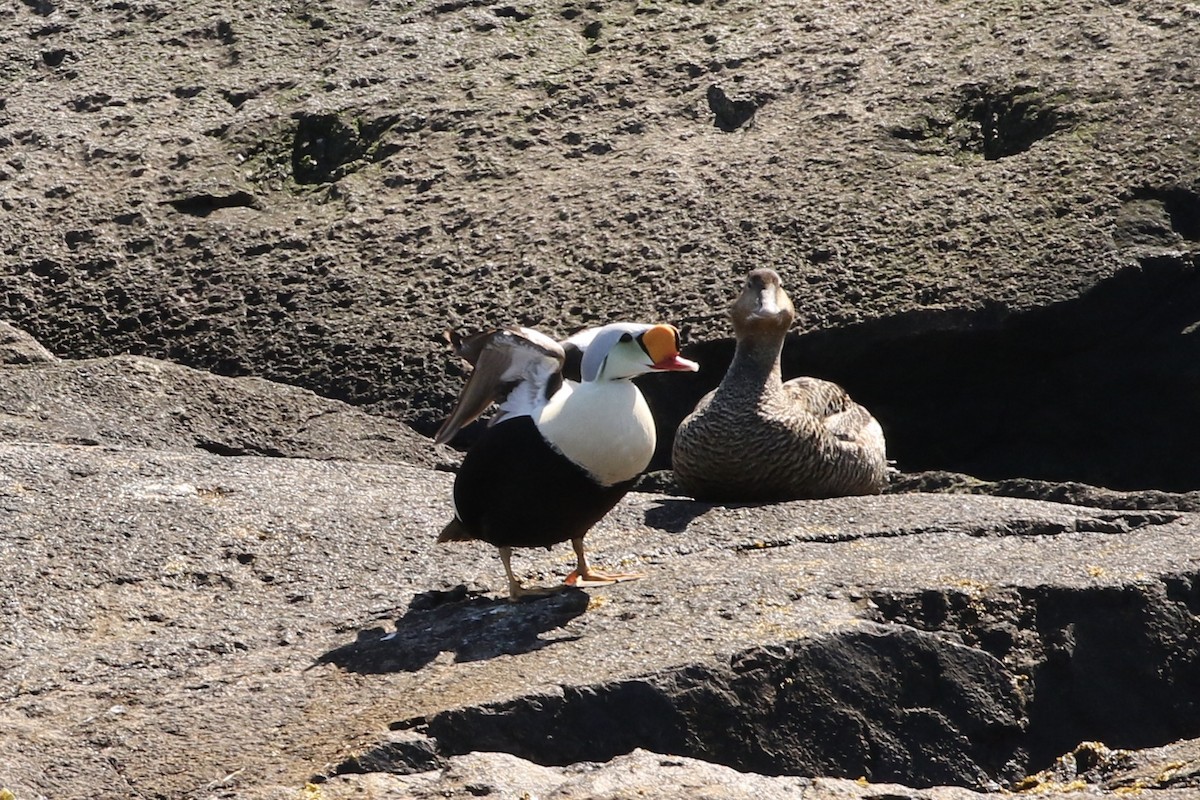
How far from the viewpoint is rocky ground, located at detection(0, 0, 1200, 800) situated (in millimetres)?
4145

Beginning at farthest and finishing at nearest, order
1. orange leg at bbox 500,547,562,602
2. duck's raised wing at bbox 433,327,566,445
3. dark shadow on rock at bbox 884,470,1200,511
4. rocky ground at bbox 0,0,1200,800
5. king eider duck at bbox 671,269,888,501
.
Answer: king eider duck at bbox 671,269,888,501
dark shadow on rock at bbox 884,470,1200,511
duck's raised wing at bbox 433,327,566,445
orange leg at bbox 500,547,562,602
rocky ground at bbox 0,0,1200,800

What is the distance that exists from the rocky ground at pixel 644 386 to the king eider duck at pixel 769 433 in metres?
0.24

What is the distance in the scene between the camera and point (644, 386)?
7.48 metres

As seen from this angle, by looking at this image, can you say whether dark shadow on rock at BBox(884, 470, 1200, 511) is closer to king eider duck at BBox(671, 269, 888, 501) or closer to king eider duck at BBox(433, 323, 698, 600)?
king eider duck at BBox(671, 269, 888, 501)

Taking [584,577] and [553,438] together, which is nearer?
[553,438]

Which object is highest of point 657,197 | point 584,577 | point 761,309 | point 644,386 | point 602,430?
point 602,430

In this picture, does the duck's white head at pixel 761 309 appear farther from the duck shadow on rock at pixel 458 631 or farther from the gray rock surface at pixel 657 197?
the duck shadow on rock at pixel 458 631

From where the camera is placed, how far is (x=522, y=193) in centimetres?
807

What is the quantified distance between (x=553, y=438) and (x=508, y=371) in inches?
13.6

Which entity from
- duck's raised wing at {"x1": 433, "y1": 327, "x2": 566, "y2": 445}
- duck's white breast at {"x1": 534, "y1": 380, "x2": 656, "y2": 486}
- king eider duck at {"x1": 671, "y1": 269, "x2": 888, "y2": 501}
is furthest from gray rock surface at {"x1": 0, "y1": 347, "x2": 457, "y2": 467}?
duck's white breast at {"x1": 534, "y1": 380, "x2": 656, "y2": 486}

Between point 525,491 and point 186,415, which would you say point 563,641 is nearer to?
point 525,491

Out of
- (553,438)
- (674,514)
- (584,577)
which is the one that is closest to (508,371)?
(553,438)

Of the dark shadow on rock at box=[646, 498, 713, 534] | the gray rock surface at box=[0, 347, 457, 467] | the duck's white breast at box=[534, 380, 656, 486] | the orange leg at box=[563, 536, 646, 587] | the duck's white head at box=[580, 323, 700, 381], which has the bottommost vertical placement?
the gray rock surface at box=[0, 347, 457, 467]

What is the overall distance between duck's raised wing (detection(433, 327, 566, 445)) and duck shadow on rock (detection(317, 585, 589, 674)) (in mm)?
505
